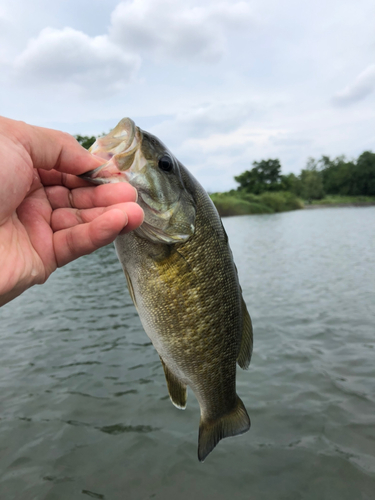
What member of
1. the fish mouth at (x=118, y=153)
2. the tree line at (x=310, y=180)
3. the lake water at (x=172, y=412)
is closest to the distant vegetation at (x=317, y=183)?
the tree line at (x=310, y=180)

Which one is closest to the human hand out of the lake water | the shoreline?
the lake water

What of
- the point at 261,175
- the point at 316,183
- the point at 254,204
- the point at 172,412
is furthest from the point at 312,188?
the point at 172,412

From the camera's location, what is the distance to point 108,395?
6.23 m

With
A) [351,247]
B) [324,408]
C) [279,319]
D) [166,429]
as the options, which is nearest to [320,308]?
[279,319]

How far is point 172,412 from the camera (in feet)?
18.6

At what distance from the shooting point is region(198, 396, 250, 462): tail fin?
2578 millimetres

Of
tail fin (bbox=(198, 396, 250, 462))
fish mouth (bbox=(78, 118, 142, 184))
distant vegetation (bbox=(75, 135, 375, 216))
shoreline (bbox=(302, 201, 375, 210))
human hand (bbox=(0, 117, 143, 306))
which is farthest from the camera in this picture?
distant vegetation (bbox=(75, 135, 375, 216))

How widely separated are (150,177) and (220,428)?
1.81 m

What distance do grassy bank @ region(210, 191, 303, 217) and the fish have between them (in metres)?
53.6

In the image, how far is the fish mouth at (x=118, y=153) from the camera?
197 centimetres

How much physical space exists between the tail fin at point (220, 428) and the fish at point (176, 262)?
0.07 metres

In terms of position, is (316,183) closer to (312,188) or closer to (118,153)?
(312,188)

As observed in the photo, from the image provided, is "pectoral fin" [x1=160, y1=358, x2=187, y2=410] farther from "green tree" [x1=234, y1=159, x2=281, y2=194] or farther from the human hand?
"green tree" [x1=234, y1=159, x2=281, y2=194]

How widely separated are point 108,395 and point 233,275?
15.8ft
